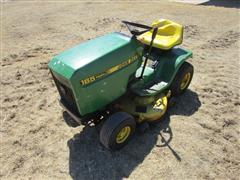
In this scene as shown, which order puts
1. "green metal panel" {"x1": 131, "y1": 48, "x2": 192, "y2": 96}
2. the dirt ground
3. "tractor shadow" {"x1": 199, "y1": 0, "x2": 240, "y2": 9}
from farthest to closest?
"tractor shadow" {"x1": 199, "y1": 0, "x2": 240, "y2": 9}, "green metal panel" {"x1": 131, "y1": 48, "x2": 192, "y2": 96}, the dirt ground

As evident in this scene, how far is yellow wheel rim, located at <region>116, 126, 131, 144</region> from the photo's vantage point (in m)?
3.89

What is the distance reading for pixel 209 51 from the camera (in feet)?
21.6

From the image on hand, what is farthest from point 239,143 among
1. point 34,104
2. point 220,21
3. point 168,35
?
point 220,21

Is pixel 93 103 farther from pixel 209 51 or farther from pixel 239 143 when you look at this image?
pixel 209 51

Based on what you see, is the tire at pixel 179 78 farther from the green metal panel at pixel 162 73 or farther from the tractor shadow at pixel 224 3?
the tractor shadow at pixel 224 3

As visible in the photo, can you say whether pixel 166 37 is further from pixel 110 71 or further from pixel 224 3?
pixel 224 3

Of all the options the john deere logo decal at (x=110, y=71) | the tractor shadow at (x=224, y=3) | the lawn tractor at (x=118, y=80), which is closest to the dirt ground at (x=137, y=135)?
the lawn tractor at (x=118, y=80)

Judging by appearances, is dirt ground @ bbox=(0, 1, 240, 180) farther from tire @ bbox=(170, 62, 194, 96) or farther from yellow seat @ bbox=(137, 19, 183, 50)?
yellow seat @ bbox=(137, 19, 183, 50)

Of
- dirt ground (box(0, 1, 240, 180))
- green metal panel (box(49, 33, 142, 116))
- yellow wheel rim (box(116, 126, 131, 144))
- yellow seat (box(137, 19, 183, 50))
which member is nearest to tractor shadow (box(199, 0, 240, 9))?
dirt ground (box(0, 1, 240, 180))

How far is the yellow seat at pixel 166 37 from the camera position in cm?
454

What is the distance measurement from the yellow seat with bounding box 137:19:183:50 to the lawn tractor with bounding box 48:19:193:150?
0.05 feet

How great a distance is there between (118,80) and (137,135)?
0.95 meters

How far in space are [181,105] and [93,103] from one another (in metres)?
1.80

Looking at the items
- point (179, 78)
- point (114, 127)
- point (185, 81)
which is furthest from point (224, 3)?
point (114, 127)
